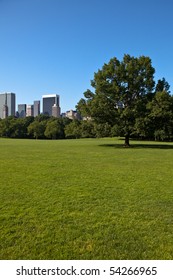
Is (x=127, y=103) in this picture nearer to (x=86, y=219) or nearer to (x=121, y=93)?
(x=121, y=93)

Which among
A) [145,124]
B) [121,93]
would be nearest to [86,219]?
[145,124]

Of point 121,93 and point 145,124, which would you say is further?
point 121,93

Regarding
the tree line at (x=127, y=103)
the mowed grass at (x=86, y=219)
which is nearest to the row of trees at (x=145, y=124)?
the tree line at (x=127, y=103)

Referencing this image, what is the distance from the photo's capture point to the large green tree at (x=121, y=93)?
3253 cm

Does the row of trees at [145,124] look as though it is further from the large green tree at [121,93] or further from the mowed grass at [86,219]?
the mowed grass at [86,219]

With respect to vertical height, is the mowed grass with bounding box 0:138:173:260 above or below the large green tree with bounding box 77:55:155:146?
below

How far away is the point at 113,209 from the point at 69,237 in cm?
200

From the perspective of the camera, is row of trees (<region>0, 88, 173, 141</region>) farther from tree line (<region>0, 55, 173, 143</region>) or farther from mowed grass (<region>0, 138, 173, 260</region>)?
mowed grass (<region>0, 138, 173, 260</region>)

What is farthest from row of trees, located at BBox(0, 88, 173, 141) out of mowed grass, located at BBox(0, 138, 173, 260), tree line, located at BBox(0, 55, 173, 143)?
mowed grass, located at BBox(0, 138, 173, 260)

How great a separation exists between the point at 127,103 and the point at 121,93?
5.53 feet

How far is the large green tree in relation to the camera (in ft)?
107

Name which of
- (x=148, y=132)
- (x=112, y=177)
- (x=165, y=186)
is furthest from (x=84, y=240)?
(x=148, y=132)

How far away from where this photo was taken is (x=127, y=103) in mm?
33875
